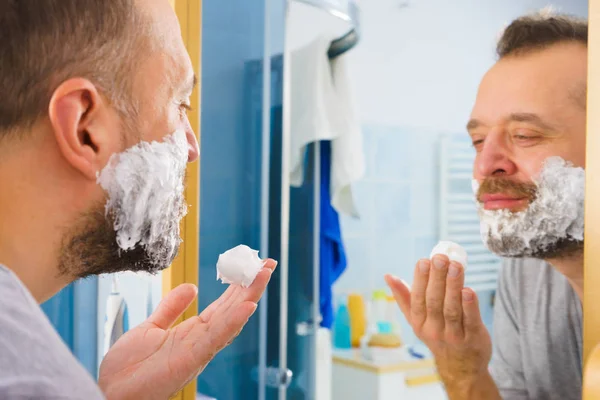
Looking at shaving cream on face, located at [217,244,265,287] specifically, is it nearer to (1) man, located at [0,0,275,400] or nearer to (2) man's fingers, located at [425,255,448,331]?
(1) man, located at [0,0,275,400]

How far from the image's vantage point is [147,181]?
27.7 inches

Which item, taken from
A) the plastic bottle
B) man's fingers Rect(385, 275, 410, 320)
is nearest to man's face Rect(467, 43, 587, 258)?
man's fingers Rect(385, 275, 410, 320)

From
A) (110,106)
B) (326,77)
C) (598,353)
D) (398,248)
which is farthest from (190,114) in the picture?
(598,353)

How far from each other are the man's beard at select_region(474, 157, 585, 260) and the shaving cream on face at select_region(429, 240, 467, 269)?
3 centimetres

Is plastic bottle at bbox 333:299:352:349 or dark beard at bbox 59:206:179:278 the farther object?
plastic bottle at bbox 333:299:352:349

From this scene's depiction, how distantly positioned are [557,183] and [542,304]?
0.46 ft

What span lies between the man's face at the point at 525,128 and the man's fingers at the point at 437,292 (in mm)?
66

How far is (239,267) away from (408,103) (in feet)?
1.78

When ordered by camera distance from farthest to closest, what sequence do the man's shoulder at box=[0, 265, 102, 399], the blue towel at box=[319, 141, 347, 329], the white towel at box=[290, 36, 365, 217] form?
1. the blue towel at box=[319, 141, 347, 329]
2. the white towel at box=[290, 36, 365, 217]
3. the man's shoulder at box=[0, 265, 102, 399]

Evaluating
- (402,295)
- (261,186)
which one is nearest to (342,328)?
(261,186)

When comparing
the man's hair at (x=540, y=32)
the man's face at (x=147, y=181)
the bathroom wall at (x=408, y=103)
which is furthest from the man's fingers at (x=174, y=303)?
the man's hair at (x=540, y=32)

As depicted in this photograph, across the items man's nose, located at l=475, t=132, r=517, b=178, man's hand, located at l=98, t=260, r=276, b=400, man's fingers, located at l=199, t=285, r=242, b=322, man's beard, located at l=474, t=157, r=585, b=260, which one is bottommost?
man's hand, located at l=98, t=260, r=276, b=400

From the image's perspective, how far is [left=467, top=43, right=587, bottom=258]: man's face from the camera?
1.92 ft

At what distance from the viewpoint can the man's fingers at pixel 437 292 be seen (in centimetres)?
71
